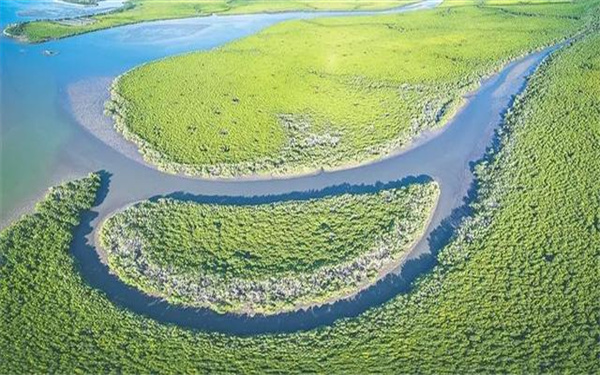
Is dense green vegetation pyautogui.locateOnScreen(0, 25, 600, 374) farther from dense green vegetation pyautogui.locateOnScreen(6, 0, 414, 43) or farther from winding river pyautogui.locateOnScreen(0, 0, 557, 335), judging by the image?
dense green vegetation pyautogui.locateOnScreen(6, 0, 414, 43)

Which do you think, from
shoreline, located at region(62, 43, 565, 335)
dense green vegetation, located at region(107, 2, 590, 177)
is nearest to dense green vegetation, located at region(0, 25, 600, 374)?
shoreline, located at region(62, 43, 565, 335)

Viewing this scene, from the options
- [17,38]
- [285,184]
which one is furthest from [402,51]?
[17,38]

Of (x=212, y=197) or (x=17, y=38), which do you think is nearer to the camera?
(x=212, y=197)

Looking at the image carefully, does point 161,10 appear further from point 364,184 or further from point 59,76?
point 364,184

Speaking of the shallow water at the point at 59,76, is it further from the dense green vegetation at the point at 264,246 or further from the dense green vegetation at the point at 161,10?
the dense green vegetation at the point at 264,246

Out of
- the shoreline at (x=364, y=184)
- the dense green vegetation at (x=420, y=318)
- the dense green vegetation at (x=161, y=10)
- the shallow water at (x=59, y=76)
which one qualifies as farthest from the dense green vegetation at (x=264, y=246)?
the dense green vegetation at (x=161, y=10)

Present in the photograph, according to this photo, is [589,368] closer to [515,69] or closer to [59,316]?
[59,316]
